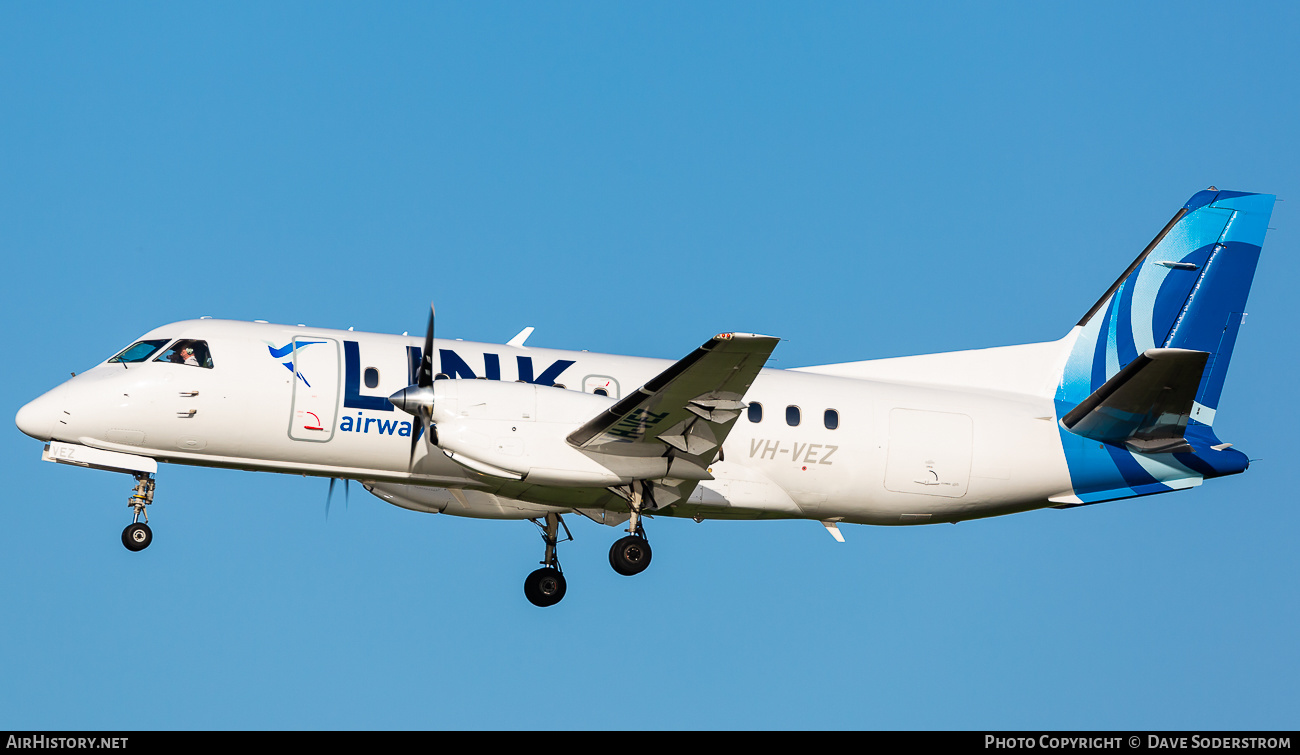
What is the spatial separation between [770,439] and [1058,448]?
12.8 ft

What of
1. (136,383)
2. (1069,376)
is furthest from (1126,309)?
(136,383)

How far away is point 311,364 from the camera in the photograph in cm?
1487

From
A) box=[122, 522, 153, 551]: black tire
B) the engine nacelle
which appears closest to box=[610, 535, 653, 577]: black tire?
the engine nacelle

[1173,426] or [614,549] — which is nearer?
[614,549]

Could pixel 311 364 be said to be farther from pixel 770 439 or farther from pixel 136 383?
pixel 770 439

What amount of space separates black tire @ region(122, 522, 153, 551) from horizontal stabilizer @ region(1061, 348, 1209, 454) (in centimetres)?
1133

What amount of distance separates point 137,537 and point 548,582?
17.3 feet

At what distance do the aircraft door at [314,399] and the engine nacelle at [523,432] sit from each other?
4.51ft

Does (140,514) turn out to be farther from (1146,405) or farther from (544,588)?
(1146,405)

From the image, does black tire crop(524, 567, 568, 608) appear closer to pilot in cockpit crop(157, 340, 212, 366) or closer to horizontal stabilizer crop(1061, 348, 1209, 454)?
pilot in cockpit crop(157, 340, 212, 366)

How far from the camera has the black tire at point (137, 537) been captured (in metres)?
14.8

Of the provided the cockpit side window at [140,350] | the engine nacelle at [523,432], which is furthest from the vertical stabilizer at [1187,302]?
the cockpit side window at [140,350]

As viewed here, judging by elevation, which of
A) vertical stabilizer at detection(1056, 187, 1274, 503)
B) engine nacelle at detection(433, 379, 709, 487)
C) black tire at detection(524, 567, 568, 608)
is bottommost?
black tire at detection(524, 567, 568, 608)

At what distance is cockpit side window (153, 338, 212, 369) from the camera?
1485cm
